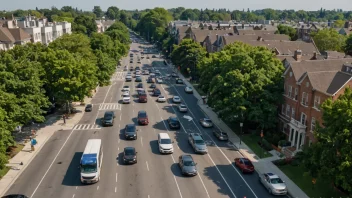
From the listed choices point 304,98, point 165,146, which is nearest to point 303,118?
point 304,98

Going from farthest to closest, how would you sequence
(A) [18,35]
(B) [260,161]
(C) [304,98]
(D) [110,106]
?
(A) [18,35] → (D) [110,106] → (C) [304,98] → (B) [260,161]

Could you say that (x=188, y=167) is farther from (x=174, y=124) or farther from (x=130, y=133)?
(x=174, y=124)

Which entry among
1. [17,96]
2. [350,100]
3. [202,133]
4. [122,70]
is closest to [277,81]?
[202,133]

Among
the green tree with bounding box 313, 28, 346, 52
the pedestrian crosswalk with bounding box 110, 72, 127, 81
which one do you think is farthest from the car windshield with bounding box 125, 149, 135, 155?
the green tree with bounding box 313, 28, 346, 52

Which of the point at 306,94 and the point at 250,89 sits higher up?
the point at 306,94

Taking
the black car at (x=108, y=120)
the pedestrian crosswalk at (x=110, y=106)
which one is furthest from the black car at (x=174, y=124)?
the pedestrian crosswalk at (x=110, y=106)

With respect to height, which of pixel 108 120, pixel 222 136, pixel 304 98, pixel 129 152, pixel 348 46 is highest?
pixel 348 46
